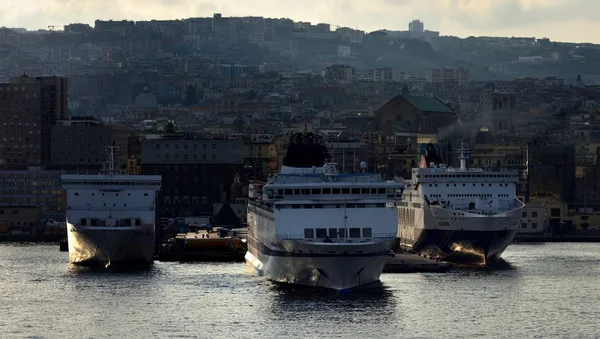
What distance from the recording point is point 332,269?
6875 cm

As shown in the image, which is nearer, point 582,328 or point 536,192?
point 582,328

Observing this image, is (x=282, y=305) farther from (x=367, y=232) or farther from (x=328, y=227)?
(x=367, y=232)

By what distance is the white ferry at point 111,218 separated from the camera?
83062 mm

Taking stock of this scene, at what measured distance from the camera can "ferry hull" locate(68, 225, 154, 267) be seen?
3265 inches

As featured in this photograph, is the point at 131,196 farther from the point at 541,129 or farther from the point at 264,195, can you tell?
the point at 541,129

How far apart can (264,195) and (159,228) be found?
1978cm

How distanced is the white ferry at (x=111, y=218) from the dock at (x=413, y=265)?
899 cm

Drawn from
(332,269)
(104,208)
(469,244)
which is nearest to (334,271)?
(332,269)

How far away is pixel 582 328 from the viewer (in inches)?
2441

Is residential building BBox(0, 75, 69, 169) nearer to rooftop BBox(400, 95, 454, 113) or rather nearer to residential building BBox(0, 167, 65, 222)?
residential building BBox(0, 167, 65, 222)

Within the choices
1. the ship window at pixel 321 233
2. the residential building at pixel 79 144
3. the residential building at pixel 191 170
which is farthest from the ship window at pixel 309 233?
the residential building at pixel 79 144

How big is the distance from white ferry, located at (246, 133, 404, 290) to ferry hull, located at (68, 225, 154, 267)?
985 centimetres

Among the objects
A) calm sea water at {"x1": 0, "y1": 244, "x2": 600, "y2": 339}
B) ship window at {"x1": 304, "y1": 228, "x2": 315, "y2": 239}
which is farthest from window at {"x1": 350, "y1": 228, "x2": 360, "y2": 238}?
calm sea water at {"x1": 0, "y1": 244, "x2": 600, "y2": 339}

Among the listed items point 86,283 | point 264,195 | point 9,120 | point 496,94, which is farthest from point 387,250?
point 496,94
